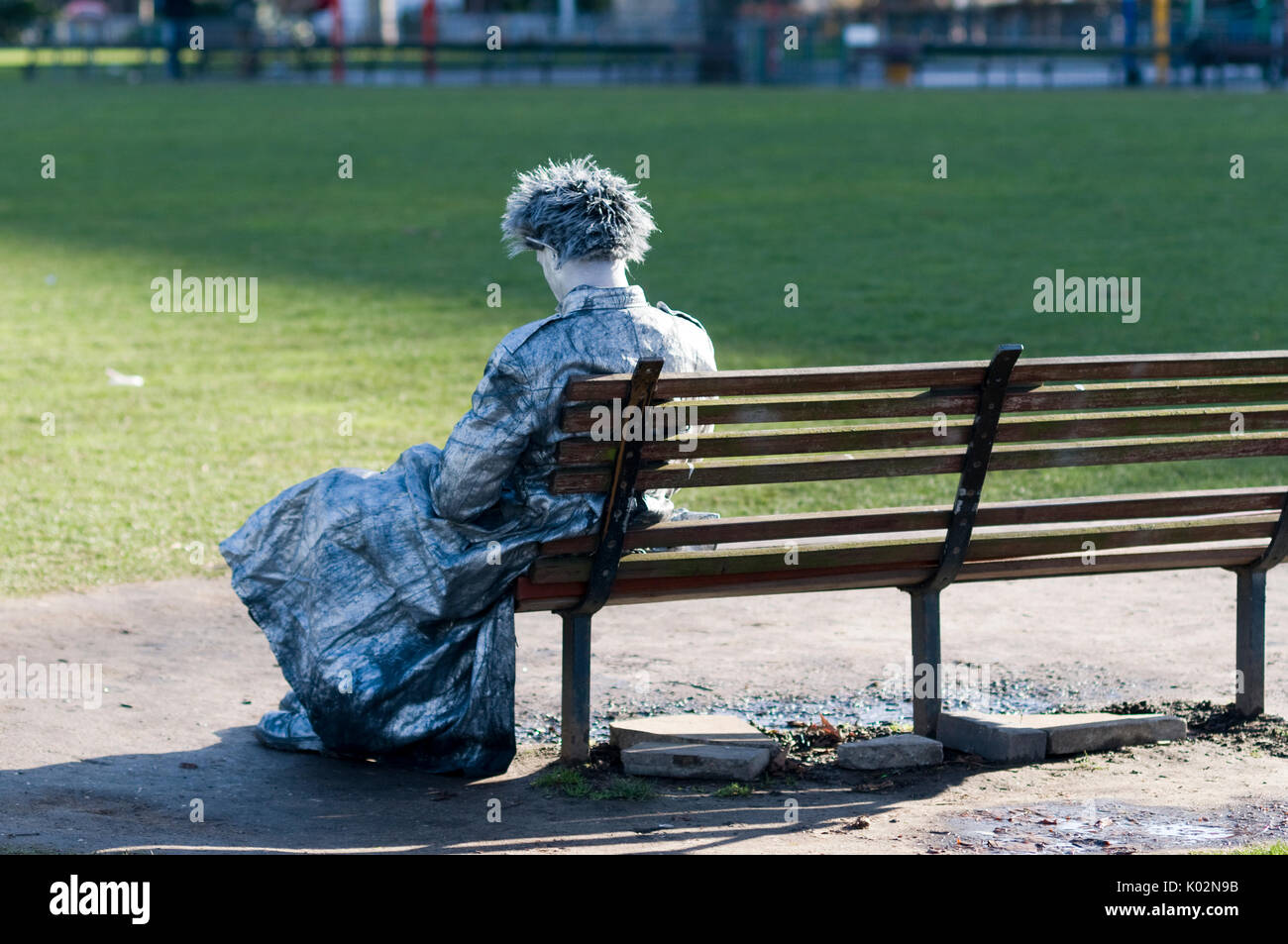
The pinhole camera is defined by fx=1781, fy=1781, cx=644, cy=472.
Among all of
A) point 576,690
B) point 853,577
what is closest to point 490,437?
point 576,690

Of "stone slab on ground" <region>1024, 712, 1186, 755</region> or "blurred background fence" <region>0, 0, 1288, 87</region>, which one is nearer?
"stone slab on ground" <region>1024, 712, 1186, 755</region>

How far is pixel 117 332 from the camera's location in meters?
12.0

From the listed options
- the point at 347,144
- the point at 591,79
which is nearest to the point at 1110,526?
the point at 347,144

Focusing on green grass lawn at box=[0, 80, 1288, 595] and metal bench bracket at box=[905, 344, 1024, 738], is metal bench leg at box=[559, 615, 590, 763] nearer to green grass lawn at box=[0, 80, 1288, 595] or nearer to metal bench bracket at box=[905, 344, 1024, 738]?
metal bench bracket at box=[905, 344, 1024, 738]

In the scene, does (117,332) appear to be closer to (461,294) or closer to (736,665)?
(461,294)

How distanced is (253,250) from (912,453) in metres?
12.0

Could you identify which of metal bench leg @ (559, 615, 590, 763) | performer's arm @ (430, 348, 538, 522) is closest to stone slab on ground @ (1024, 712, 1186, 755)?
metal bench leg @ (559, 615, 590, 763)

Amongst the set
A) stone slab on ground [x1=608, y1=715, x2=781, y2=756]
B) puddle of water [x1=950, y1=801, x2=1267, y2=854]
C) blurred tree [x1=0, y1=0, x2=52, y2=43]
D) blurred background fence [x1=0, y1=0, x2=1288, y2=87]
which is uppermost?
blurred tree [x1=0, y1=0, x2=52, y2=43]

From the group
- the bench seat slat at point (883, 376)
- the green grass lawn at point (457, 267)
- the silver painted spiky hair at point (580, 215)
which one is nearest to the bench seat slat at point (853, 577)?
the bench seat slat at point (883, 376)

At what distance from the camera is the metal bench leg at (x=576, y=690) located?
15.5 ft

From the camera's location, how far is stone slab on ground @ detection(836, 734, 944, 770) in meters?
4.74

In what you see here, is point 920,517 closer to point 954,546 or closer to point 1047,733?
point 954,546

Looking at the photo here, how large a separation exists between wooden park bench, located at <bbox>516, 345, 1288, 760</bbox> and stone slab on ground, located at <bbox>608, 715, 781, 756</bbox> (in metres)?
0.12

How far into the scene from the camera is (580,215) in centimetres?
458
